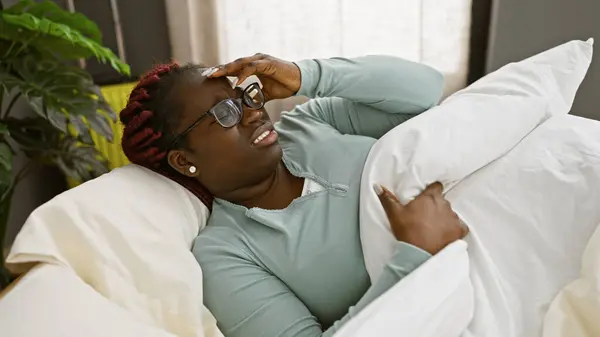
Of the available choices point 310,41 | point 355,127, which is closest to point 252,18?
point 310,41

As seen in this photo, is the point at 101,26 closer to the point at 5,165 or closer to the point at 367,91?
the point at 5,165

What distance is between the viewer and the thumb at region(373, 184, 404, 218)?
41.0 inches

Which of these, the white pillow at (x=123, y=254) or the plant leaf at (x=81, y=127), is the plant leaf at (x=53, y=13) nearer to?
the plant leaf at (x=81, y=127)

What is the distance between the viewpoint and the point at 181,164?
116 cm

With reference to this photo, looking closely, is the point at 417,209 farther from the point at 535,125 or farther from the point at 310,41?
the point at 310,41

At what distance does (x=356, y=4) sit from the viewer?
7.26ft

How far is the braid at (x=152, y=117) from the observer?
113 cm

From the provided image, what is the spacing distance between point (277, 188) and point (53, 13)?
1.06 metres

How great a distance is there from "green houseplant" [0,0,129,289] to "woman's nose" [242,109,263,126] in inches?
29.4

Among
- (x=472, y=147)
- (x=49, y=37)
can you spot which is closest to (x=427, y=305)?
(x=472, y=147)

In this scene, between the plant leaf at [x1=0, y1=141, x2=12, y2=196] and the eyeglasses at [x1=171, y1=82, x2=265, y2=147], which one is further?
the plant leaf at [x1=0, y1=141, x2=12, y2=196]

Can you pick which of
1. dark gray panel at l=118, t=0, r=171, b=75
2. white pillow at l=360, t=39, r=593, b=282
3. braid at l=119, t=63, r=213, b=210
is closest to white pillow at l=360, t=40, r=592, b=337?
white pillow at l=360, t=39, r=593, b=282

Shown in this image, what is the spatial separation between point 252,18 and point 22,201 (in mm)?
1160

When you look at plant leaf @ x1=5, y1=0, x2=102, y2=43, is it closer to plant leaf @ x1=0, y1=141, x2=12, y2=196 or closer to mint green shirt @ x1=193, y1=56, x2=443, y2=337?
plant leaf @ x1=0, y1=141, x2=12, y2=196
